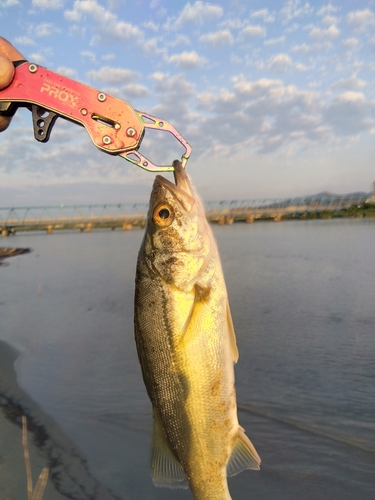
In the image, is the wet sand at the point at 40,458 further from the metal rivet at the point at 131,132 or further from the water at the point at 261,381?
the metal rivet at the point at 131,132

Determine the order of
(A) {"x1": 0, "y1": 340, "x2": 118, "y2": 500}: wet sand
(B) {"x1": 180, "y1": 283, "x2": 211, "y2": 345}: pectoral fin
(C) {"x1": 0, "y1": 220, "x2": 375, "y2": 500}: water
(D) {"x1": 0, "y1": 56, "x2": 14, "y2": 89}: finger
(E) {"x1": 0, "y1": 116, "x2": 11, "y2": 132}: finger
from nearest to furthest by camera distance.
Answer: (B) {"x1": 180, "y1": 283, "x2": 211, "y2": 345}: pectoral fin < (D) {"x1": 0, "y1": 56, "x2": 14, "y2": 89}: finger < (E) {"x1": 0, "y1": 116, "x2": 11, "y2": 132}: finger < (A) {"x1": 0, "y1": 340, "x2": 118, "y2": 500}: wet sand < (C) {"x1": 0, "y1": 220, "x2": 375, "y2": 500}: water

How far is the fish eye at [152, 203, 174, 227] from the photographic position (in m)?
2.56

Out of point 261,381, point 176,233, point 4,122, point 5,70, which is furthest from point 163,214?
point 261,381

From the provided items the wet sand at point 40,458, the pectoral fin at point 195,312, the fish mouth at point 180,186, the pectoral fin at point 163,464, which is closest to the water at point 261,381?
the wet sand at point 40,458

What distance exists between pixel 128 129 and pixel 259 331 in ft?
30.6

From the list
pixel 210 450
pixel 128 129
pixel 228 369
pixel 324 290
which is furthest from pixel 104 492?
pixel 324 290

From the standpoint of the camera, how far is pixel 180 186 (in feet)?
8.38

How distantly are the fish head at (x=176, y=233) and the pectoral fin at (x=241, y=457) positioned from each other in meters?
1.02

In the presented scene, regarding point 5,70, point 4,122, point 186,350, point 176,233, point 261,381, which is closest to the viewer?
point 186,350

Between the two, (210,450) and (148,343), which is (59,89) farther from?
(210,450)

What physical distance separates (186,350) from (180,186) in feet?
3.25

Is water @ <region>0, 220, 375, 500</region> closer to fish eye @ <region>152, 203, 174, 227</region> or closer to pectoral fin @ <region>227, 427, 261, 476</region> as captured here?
pectoral fin @ <region>227, 427, 261, 476</region>

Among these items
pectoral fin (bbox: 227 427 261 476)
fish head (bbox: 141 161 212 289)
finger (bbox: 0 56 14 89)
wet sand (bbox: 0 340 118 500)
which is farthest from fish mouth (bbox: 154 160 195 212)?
wet sand (bbox: 0 340 118 500)

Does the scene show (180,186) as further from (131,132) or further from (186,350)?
(186,350)
